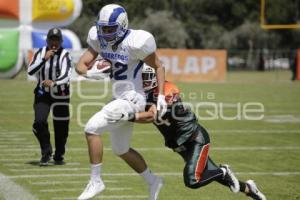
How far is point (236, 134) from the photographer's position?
37.5 feet

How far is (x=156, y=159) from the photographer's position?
869 cm

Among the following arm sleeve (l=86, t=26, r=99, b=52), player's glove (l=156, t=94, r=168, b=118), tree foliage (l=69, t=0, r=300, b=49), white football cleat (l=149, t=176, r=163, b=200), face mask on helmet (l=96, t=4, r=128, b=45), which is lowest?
tree foliage (l=69, t=0, r=300, b=49)

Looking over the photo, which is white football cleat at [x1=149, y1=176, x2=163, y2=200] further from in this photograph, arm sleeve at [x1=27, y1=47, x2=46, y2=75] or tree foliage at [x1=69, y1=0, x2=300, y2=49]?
tree foliage at [x1=69, y1=0, x2=300, y2=49]

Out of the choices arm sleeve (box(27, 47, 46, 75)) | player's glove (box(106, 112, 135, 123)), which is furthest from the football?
arm sleeve (box(27, 47, 46, 75))

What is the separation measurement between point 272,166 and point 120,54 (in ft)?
10.9

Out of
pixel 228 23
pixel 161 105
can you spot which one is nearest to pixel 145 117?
pixel 161 105

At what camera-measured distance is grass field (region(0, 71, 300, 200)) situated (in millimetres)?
6664

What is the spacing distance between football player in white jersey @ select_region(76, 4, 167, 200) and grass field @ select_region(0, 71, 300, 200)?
31.8 inches

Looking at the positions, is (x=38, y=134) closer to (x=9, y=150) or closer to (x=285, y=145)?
(x=9, y=150)

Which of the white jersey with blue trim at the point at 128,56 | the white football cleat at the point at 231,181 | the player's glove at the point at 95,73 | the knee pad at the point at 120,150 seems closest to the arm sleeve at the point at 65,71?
the player's glove at the point at 95,73

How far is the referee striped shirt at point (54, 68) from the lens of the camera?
27.4ft

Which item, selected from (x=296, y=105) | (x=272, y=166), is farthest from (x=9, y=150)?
(x=296, y=105)

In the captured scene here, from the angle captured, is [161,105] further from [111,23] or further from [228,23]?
[228,23]

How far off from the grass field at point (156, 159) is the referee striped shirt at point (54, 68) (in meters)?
0.92
